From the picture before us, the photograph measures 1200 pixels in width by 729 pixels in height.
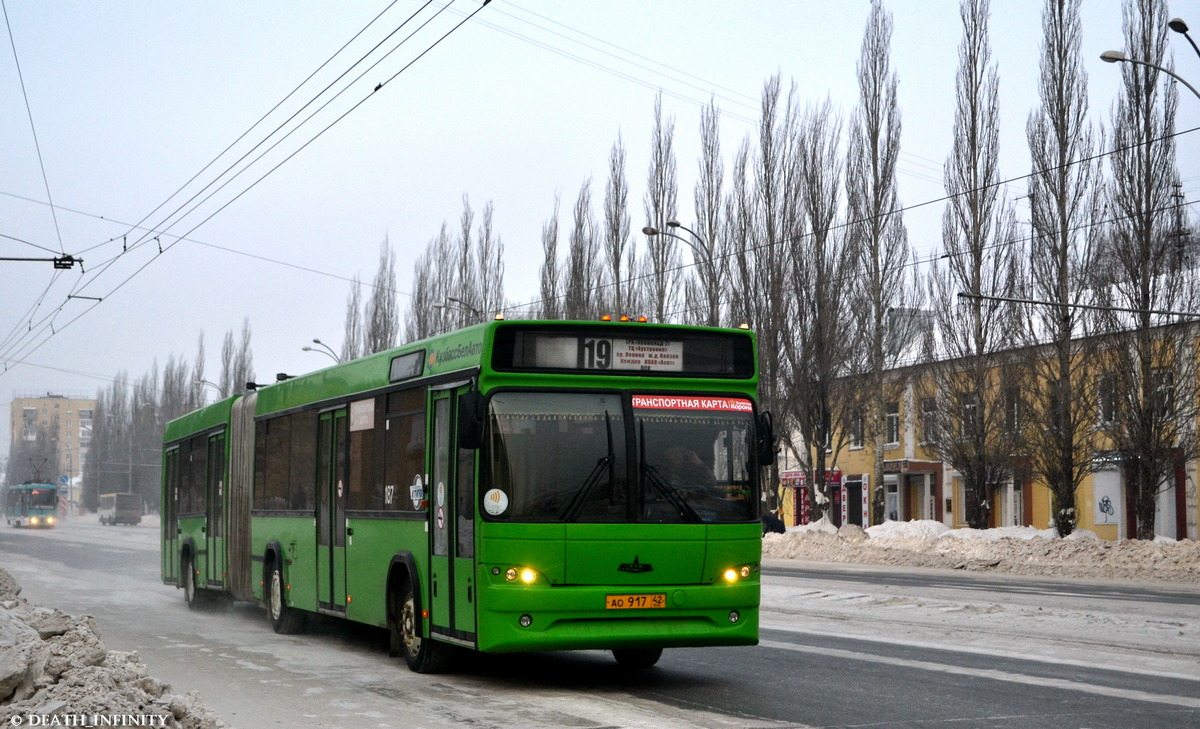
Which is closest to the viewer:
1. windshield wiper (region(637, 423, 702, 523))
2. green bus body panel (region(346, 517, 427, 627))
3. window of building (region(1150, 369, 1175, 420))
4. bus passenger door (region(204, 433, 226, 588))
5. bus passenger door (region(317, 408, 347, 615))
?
windshield wiper (region(637, 423, 702, 523))

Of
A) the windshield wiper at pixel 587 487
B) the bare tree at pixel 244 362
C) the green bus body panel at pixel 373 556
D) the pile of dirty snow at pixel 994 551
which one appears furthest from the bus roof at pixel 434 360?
the bare tree at pixel 244 362

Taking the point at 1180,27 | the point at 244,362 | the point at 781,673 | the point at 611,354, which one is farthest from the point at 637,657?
the point at 244,362

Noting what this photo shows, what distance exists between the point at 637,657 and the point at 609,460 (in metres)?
2.47

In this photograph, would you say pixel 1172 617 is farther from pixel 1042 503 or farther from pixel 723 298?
pixel 1042 503

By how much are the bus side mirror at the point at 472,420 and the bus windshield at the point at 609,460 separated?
22 centimetres

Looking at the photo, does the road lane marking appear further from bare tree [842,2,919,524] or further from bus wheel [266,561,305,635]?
bare tree [842,2,919,524]

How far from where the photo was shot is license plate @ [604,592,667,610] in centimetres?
989

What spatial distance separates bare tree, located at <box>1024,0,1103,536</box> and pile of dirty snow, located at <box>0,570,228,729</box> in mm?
29625

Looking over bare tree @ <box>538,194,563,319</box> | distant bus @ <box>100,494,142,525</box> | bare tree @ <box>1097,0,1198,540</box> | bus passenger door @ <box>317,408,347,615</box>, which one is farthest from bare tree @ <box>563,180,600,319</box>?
distant bus @ <box>100,494,142,525</box>

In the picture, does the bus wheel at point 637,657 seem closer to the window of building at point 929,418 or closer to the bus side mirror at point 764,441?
the bus side mirror at point 764,441

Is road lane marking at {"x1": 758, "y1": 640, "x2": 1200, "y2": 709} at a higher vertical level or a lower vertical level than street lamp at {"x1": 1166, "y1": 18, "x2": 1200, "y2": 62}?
lower

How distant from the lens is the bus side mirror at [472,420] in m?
9.71

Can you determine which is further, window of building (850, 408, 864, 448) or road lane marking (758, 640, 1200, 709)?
window of building (850, 408, 864, 448)

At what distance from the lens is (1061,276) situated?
35.0 meters
